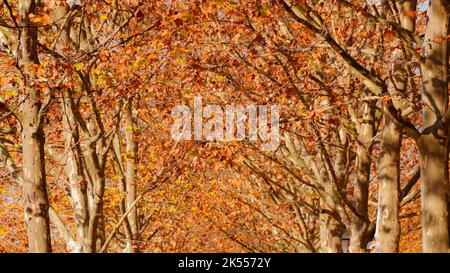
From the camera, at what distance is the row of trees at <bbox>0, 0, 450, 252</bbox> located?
29.9ft

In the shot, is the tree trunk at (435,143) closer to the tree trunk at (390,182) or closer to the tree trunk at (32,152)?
the tree trunk at (390,182)

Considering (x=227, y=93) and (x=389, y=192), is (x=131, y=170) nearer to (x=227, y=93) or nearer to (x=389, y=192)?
(x=227, y=93)

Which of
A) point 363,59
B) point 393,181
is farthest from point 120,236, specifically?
point 393,181

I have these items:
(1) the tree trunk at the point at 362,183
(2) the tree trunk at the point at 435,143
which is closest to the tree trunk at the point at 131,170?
(1) the tree trunk at the point at 362,183

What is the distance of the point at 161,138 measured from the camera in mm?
18094

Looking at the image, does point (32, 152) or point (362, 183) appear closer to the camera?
point (32, 152)

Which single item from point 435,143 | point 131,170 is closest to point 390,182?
point 435,143

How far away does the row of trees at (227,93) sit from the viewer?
29.9ft

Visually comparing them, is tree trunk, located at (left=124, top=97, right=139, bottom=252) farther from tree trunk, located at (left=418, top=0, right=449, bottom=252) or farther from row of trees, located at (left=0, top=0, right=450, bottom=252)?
tree trunk, located at (left=418, top=0, right=449, bottom=252)

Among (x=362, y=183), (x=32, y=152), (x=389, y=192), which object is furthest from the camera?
(x=362, y=183)

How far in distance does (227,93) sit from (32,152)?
702cm

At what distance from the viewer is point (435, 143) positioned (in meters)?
9.06
